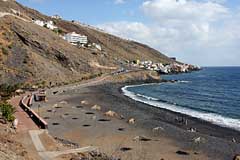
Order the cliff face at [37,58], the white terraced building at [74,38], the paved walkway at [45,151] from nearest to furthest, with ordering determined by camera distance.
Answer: the paved walkway at [45,151]
the cliff face at [37,58]
the white terraced building at [74,38]

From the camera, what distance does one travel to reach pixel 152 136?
32.9m

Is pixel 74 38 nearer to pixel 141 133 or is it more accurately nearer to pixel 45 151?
pixel 141 133

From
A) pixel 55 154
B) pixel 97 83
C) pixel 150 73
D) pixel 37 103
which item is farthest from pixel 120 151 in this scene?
pixel 150 73

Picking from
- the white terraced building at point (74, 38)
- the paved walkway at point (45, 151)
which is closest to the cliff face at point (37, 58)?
the white terraced building at point (74, 38)

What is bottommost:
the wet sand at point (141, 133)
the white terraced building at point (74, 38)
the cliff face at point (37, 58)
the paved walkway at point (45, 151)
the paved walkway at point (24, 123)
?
the wet sand at point (141, 133)

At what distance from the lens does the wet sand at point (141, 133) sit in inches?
1079

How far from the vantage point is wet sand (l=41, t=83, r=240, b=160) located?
2741 centimetres

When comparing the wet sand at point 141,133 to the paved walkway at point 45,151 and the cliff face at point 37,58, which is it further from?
the cliff face at point 37,58

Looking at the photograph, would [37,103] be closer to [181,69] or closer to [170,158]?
[170,158]

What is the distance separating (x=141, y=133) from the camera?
111 feet

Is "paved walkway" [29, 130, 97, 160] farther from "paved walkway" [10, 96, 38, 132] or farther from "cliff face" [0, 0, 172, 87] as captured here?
"cliff face" [0, 0, 172, 87]

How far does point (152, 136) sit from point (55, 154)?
1272 cm

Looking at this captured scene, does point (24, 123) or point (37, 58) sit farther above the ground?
point (37, 58)

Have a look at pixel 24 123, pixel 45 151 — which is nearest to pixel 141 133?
pixel 24 123
